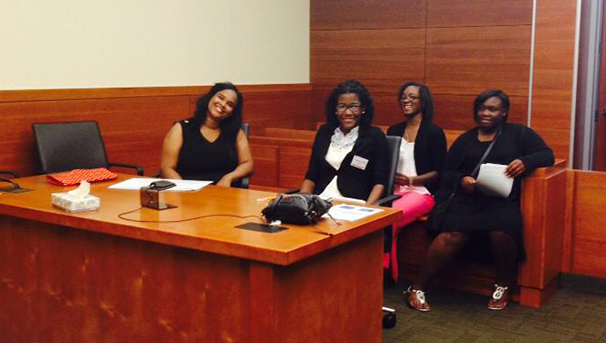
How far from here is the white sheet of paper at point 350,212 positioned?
3.04 meters

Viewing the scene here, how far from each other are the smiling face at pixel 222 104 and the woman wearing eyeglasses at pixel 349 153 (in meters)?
0.59

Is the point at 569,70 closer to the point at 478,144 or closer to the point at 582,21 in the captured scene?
the point at 582,21

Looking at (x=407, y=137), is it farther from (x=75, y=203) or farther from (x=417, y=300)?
(x=75, y=203)

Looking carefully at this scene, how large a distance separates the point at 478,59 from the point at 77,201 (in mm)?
4372

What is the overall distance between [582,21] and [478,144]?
213 cm

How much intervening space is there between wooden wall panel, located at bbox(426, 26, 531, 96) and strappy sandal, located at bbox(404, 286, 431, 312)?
8.57 ft

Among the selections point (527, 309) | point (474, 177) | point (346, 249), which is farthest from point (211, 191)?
point (527, 309)

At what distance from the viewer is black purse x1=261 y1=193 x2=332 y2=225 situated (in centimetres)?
287

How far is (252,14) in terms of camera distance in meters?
6.61

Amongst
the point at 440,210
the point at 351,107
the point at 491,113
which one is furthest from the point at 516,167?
the point at 351,107

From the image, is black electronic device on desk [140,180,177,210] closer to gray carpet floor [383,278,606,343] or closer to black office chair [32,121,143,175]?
gray carpet floor [383,278,606,343]

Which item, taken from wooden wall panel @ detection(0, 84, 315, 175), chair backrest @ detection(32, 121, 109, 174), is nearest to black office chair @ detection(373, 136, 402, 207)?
chair backrest @ detection(32, 121, 109, 174)

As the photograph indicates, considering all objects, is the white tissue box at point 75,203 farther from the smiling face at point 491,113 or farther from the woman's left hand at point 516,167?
the smiling face at point 491,113

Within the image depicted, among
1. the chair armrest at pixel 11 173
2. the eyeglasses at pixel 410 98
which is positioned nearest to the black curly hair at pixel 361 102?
the eyeglasses at pixel 410 98
